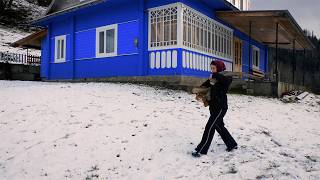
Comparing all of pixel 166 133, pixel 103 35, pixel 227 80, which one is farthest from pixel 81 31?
pixel 227 80

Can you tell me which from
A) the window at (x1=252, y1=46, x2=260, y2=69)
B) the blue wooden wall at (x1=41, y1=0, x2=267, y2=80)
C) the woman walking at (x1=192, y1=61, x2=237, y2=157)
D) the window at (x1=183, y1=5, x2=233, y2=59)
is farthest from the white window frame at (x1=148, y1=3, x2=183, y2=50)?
the window at (x1=252, y1=46, x2=260, y2=69)

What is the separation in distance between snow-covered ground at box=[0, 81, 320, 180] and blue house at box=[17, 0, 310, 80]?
322cm

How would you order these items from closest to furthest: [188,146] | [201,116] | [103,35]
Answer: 1. [188,146]
2. [201,116]
3. [103,35]

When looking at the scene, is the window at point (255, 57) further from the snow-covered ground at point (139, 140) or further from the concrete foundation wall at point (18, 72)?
the concrete foundation wall at point (18, 72)

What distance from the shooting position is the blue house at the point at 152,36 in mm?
13742

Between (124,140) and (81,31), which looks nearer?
(124,140)

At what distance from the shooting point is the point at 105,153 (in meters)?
6.44

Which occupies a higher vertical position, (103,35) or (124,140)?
(103,35)

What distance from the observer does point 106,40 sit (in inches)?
637

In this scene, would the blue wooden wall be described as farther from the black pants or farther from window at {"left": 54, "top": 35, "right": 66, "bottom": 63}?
the black pants

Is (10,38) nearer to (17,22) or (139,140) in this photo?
(17,22)

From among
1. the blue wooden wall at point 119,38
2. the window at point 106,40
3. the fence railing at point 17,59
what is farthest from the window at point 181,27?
the fence railing at point 17,59

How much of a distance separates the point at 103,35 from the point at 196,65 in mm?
4990

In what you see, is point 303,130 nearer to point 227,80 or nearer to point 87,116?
point 227,80
